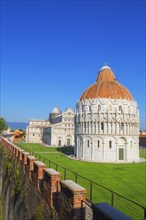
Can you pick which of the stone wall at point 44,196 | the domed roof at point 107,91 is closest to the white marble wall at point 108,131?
the domed roof at point 107,91

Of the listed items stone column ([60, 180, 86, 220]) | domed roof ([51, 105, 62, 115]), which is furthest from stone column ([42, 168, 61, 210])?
domed roof ([51, 105, 62, 115])

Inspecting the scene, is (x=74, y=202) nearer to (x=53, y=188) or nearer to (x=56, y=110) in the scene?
(x=53, y=188)

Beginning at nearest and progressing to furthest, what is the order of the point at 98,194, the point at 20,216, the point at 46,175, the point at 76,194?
the point at 76,194
the point at 46,175
the point at 20,216
the point at 98,194

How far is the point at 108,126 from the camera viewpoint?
5019 cm

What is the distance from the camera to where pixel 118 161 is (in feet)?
163

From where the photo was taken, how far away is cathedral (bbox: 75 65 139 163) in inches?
1973

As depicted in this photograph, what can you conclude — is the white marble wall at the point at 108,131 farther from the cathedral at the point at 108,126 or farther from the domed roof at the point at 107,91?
the domed roof at the point at 107,91

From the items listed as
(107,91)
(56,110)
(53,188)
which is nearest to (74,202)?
(53,188)

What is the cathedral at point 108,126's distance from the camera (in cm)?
5012

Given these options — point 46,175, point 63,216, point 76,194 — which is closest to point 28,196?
point 46,175

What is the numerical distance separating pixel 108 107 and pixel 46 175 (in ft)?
132

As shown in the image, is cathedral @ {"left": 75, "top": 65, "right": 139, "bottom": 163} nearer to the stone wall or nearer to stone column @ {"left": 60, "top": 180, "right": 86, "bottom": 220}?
the stone wall

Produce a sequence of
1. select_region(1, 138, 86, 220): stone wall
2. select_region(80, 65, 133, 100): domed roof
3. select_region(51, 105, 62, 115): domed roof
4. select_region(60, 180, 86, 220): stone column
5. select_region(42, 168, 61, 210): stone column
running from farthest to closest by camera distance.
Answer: select_region(51, 105, 62, 115): domed roof
select_region(80, 65, 133, 100): domed roof
select_region(42, 168, 61, 210): stone column
select_region(1, 138, 86, 220): stone wall
select_region(60, 180, 86, 220): stone column

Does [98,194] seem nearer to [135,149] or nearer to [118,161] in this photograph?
[118,161]
